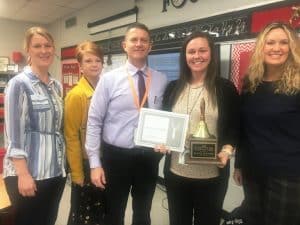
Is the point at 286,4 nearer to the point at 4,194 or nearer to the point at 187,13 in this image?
the point at 187,13

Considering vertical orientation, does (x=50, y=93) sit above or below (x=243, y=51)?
below

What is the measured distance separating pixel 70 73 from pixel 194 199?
485 cm

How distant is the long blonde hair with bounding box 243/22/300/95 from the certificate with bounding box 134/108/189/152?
1.50 feet

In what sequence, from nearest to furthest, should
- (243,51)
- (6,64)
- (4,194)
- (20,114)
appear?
(20,114) → (4,194) → (243,51) → (6,64)

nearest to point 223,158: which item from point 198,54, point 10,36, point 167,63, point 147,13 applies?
point 198,54

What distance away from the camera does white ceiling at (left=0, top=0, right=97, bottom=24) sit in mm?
5102

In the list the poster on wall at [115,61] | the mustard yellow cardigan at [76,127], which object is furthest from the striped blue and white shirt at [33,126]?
the poster on wall at [115,61]

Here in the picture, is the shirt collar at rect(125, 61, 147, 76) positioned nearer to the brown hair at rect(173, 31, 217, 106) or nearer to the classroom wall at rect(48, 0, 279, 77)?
the brown hair at rect(173, 31, 217, 106)

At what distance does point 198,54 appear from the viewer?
5.14 ft

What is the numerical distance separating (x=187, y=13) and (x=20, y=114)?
7.70 feet

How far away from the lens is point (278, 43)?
5.01ft

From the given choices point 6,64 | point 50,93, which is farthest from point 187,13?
point 6,64

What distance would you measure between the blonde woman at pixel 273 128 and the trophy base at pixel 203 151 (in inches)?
8.8

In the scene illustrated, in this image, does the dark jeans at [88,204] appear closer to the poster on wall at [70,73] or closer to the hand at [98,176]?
the hand at [98,176]
